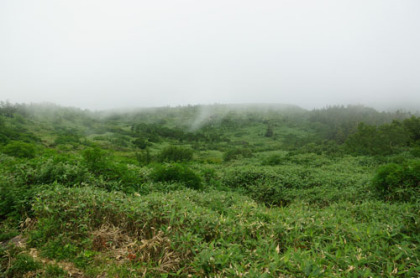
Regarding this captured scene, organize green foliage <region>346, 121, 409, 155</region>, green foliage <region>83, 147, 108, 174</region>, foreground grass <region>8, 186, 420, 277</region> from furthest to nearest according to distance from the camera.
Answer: green foliage <region>346, 121, 409, 155</region>, green foliage <region>83, 147, 108, 174</region>, foreground grass <region>8, 186, 420, 277</region>

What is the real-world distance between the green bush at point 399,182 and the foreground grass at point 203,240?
347 centimetres

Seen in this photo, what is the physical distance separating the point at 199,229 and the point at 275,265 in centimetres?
161

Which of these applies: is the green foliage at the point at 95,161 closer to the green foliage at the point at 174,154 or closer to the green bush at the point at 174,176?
the green bush at the point at 174,176

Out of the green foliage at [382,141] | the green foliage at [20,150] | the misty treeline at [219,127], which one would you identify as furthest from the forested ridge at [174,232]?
the misty treeline at [219,127]

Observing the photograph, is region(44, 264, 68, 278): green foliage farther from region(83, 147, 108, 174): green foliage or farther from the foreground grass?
region(83, 147, 108, 174): green foliage

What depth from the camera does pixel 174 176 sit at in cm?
963

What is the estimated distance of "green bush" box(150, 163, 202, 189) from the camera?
9500 millimetres

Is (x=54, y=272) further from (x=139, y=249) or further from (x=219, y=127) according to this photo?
(x=219, y=127)

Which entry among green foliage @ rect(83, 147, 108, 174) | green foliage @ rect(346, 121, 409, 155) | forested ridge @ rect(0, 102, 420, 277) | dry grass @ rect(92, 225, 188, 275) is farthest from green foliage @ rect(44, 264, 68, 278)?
green foliage @ rect(346, 121, 409, 155)

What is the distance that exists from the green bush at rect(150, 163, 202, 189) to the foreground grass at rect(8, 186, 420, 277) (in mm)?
3840

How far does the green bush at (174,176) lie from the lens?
31.2ft

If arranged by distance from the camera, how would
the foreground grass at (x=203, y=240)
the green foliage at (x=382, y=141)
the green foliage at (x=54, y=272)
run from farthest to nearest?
the green foliage at (x=382, y=141), the green foliage at (x=54, y=272), the foreground grass at (x=203, y=240)

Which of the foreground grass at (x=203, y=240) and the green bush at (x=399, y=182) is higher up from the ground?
the foreground grass at (x=203, y=240)

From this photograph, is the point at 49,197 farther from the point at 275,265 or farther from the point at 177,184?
the point at 275,265
